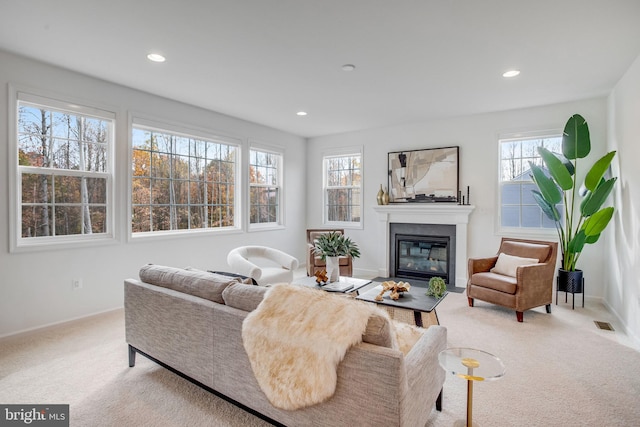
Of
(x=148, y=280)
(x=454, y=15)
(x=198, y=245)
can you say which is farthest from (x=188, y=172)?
(x=454, y=15)

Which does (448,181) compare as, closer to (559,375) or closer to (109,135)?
(559,375)

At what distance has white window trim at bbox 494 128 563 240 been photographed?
4598mm

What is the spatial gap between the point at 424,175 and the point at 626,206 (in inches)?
99.9

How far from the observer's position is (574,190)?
13.3 ft

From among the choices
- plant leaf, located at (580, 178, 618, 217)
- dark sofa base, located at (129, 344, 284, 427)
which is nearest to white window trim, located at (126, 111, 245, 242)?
dark sofa base, located at (129, 344, 284, 427)

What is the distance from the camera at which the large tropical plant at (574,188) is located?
3.72m

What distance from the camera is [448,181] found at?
5.28 meters

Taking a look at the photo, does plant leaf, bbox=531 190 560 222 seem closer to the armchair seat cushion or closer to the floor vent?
the armchair seat cushion

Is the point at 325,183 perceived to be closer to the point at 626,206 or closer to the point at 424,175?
the point at 424,175

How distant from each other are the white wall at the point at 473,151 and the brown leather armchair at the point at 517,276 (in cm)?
82

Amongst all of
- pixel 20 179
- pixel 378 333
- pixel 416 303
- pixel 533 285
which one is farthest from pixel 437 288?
pixel 20 179

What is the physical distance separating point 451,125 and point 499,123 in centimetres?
67

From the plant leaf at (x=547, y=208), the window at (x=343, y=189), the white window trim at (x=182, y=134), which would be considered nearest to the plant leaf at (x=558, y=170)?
the plant leaf at (x=547, y=208)

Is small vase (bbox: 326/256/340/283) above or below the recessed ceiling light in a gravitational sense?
below
